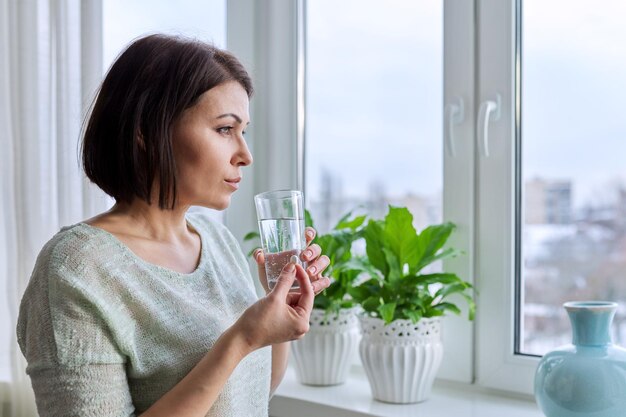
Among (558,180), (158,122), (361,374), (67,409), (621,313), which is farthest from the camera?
(361,374)

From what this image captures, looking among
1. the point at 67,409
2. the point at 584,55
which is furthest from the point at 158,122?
the point at 584,55

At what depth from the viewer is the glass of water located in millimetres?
1214

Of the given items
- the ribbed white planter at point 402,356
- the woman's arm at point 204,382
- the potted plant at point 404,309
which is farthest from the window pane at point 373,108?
the woman's arm at point 204,382

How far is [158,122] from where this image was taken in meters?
1.28

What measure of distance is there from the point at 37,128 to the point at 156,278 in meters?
0.66

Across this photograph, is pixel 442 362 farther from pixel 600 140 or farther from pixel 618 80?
pixel 618 80

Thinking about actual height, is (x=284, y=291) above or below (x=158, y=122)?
below

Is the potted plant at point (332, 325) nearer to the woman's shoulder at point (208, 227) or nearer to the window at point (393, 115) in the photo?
the window at point (393, 115)

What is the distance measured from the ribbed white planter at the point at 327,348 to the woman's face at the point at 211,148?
72 cm

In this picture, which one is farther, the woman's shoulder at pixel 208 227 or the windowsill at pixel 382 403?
the windowsill at pixel 382 403

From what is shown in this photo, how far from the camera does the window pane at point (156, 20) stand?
1.95 metres

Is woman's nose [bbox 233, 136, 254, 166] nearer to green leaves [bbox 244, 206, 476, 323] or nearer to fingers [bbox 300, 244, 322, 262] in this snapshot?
fingers [bbox 300, 244, 322, 262]

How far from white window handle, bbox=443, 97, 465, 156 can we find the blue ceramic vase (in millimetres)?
615

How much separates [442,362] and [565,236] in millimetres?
486
